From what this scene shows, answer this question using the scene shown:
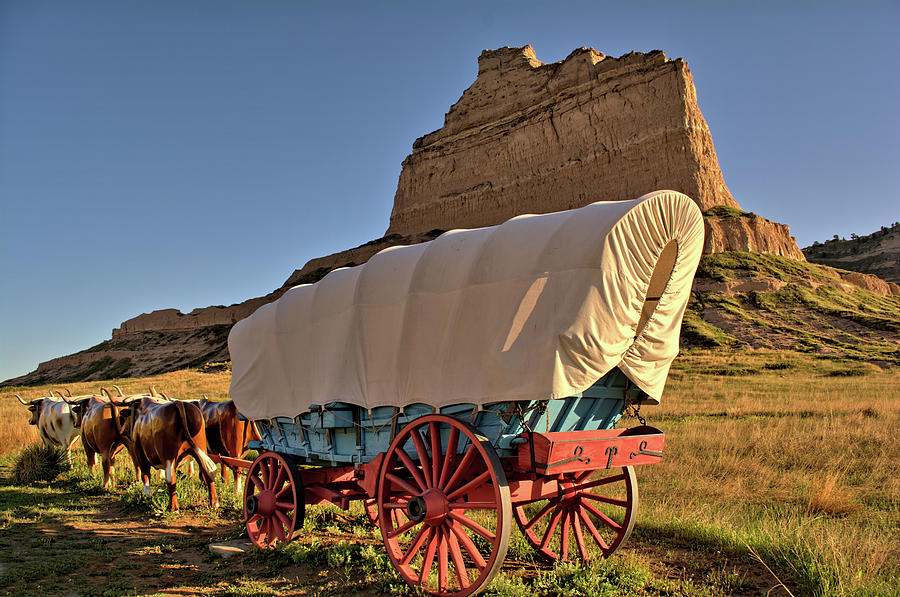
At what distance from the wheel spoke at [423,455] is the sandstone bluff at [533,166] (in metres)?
54.1

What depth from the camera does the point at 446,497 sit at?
4320 mm

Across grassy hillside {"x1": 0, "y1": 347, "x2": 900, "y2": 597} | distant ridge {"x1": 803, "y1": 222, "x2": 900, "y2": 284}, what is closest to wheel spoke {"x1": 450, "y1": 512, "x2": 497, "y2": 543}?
grassy hillside {"x1": 0, "y1": 347, "x2": 900, "y2": 597}

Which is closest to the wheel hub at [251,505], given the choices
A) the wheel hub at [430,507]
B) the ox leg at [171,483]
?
the ox leg at [171,483]

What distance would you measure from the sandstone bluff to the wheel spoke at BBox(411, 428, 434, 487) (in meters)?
54.1

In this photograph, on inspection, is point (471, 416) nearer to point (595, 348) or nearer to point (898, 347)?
point (595, 348)

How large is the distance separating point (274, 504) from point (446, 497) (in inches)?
105

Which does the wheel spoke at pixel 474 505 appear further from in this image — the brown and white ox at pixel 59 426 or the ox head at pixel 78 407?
the brown and white ox at pixel 59 426

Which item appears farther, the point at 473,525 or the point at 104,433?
the point at 104,433

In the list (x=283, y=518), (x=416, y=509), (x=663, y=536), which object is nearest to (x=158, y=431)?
(x=283, y=518)

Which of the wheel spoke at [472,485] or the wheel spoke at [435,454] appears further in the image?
the wheel spoke at [435,454]

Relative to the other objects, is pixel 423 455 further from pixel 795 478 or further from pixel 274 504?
pixel 795 478

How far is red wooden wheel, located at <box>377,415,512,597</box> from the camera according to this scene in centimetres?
393

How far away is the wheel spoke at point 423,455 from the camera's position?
14.9 ft

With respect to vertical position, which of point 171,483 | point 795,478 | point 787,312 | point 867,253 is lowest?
point 795,478
